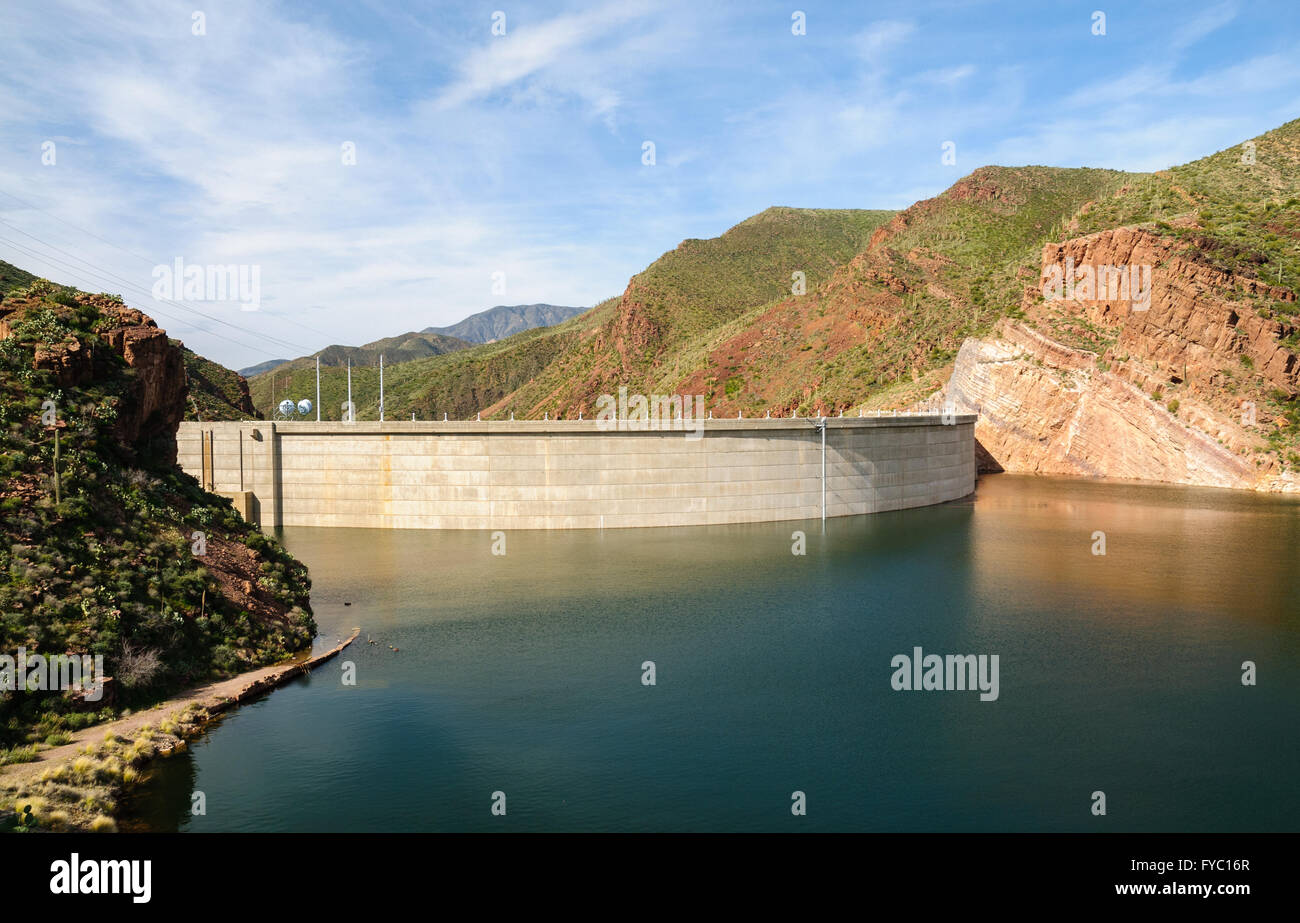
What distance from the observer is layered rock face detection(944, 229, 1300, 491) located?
51.1 metres

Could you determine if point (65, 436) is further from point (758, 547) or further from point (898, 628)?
point (758, 547)

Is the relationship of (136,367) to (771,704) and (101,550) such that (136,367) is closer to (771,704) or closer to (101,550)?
(101,550)

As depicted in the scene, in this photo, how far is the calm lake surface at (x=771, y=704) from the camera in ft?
43.4

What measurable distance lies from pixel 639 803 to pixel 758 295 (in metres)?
103

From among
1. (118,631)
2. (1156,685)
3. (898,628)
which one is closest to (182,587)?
(118,631)

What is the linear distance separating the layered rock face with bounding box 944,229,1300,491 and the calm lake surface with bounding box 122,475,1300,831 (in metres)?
22.0

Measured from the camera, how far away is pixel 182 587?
18.5 metres

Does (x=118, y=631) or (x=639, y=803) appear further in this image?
(x=118, y=631)

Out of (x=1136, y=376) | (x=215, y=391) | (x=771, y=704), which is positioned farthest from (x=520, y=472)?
(x=215, y=391)

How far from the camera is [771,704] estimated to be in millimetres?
17516

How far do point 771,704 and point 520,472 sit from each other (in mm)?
23675

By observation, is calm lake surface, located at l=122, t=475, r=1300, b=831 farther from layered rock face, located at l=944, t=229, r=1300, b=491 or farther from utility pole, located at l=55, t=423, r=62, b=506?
layered rock face, located at l=944, t=229, r=1300, b=491

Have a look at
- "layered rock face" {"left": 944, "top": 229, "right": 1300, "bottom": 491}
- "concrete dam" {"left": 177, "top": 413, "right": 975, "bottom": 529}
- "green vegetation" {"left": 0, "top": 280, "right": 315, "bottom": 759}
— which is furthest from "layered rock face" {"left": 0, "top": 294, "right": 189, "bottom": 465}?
"layered rock face" {"left": 944, "top": 229, "right": 1300, "bottom": 491}

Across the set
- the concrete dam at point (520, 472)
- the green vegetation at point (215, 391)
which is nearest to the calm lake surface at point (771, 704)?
the concrete dam at point (520, 472)
